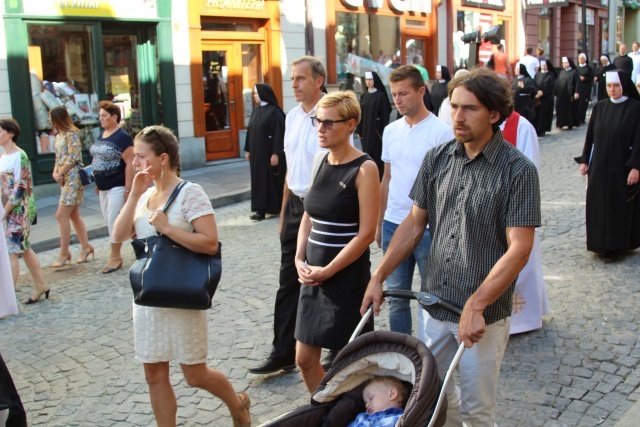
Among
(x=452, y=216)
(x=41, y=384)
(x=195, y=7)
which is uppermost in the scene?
(x=195, y=7)

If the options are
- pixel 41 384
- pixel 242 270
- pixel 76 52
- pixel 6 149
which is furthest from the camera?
pixel 76 52

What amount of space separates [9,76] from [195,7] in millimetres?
4213

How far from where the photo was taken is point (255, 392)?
15.6 ft

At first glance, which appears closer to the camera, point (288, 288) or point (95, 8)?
point (288, 288)

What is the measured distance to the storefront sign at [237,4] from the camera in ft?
49.7

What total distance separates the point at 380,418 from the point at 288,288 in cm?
196

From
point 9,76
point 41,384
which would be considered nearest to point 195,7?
point 9,76

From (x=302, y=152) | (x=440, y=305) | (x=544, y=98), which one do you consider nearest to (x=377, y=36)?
(x=544, y=98)

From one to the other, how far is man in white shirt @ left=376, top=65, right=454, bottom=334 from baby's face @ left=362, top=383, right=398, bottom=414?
4.69 ft

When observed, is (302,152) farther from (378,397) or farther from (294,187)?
(378,397)

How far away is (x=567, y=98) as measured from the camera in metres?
20.5

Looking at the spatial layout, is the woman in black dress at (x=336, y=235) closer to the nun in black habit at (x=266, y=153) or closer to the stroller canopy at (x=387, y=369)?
the stroller canopy at (x=387, y=369)

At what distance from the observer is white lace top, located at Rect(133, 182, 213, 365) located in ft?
12.4

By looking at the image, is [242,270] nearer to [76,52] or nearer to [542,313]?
[542,313]
